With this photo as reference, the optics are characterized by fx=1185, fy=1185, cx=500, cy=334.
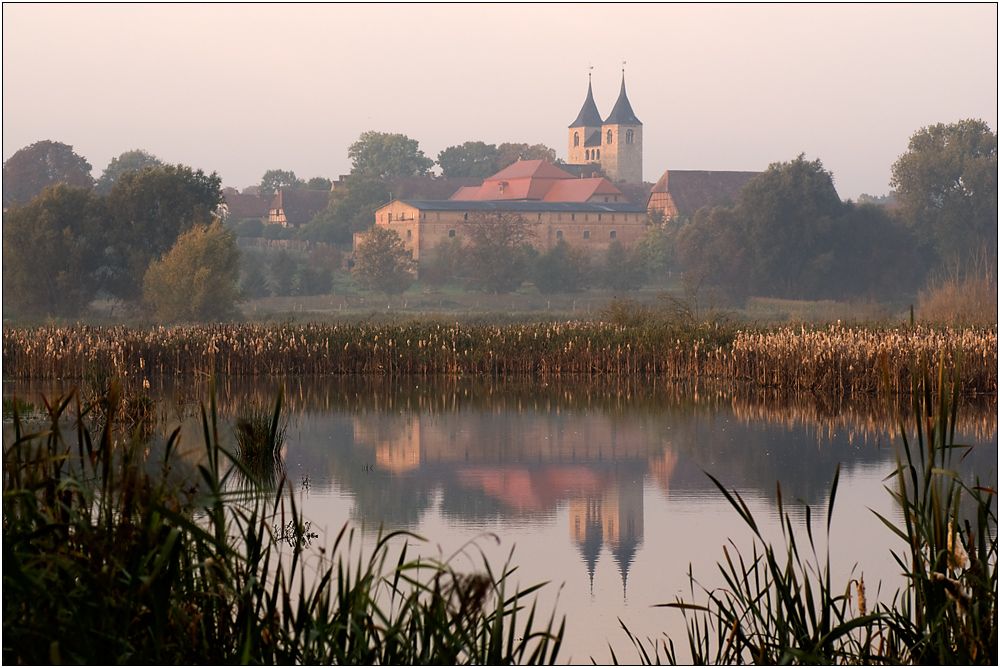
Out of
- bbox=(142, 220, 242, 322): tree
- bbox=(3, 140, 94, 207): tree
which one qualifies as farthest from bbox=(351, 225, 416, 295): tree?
bbox=(142, 220, 242, 322): tree

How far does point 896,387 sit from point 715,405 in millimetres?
2488

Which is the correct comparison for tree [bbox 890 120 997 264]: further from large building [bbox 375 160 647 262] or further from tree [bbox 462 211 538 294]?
large building [bbox 375 160 647 262]

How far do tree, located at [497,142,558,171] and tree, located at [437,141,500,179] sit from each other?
0.66 metres

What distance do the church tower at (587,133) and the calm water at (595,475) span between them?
9775 cm

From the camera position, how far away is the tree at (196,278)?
34812 millimetres

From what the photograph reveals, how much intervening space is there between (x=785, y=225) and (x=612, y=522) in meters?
45.3

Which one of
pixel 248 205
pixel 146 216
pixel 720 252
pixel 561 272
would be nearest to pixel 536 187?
pixel 248 205

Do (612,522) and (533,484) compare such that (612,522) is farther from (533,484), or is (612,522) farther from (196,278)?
(196,278)

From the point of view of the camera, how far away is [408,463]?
10.4m

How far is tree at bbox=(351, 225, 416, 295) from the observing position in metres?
54.5

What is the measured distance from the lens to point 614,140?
356ft

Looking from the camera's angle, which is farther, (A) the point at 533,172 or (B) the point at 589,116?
(B) the point at 589,116

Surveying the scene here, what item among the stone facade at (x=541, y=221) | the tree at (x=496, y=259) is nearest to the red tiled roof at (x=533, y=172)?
the stone facade at (x=541, y=221)

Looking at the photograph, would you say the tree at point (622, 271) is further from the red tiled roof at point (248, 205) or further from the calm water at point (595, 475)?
the calm water at point (595, 475)
